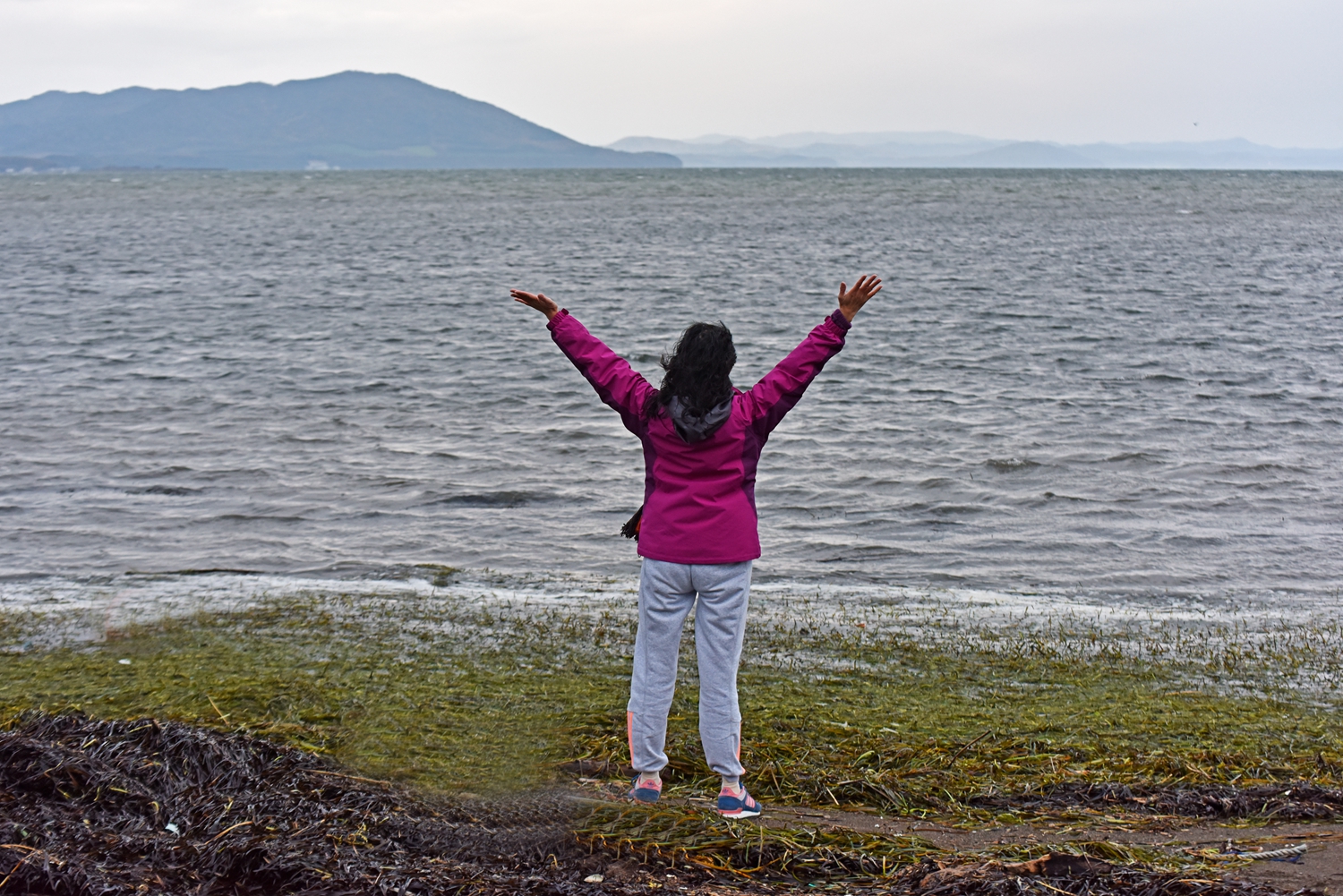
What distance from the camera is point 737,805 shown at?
4766 millimetres

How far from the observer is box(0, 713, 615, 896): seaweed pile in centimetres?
387

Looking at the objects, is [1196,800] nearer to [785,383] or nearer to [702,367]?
[785,383]

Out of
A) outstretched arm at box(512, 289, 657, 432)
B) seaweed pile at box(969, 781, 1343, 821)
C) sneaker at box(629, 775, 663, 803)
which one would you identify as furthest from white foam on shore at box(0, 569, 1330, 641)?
outstretched arm at box(512, 289, 657, 432)

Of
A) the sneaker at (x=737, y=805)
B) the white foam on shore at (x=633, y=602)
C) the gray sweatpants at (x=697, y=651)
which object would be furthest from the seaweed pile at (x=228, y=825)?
the white foam on shore at (x=633, y=602)

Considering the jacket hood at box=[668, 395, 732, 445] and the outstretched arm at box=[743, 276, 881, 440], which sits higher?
the outstretched arm at box=[743, 276, 881, 440]

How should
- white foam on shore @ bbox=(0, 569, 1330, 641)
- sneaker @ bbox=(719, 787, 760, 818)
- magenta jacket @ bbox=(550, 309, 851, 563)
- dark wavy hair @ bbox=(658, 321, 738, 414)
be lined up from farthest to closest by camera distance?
white foam on shore @ bbox=(0, 569, 1330, 641) < sneaker @ bbox=(719, 787, 760, 818) < magenta jacket @ bbox=(550, 309, 851, 563) < dark wavy hair @ bbox=(658, 321, 738, 414)

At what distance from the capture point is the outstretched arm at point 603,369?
4715 millimetres

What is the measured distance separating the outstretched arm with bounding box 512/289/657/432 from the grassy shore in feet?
5.78

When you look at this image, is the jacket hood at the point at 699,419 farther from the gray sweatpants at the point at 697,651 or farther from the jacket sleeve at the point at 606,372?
the gray sweatpants at the point at 697,651

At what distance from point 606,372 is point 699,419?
0.51 m

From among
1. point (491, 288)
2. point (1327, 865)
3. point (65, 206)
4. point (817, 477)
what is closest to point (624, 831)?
point (1327, 865)

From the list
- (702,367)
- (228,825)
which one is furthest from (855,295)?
(228,825)

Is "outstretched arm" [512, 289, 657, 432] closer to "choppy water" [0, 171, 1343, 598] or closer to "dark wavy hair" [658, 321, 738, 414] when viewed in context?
"dark wavy hair" [658, 321, 738, 414]

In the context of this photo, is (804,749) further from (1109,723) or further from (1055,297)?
(1055,297)
